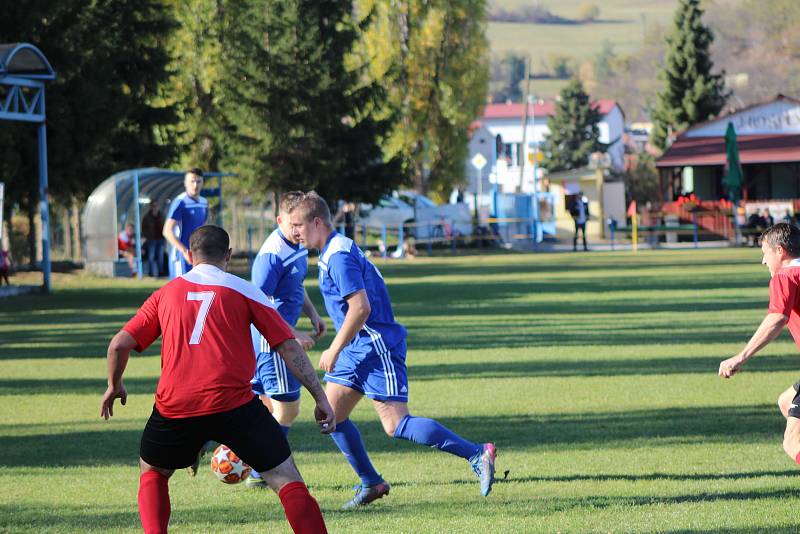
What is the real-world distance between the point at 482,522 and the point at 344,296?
147cm

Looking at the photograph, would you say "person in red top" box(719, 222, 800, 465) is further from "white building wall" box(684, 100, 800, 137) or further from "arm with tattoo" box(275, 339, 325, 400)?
"white building wall" box(684, 100, 800, 137)

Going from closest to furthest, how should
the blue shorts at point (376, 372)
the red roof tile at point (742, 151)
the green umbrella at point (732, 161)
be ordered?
the blue shorts at point (376, 372), the green umbrella at point (732, 161), the red roof tile at point (742, 151)

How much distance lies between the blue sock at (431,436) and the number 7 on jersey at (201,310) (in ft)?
7.10

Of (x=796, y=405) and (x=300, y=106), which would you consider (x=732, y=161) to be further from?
(x=796, y=405)

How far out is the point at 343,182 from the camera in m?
42.6

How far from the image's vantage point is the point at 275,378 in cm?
786

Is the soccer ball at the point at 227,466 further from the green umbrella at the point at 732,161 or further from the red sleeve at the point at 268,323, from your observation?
the green umbrella at the point at 732,161

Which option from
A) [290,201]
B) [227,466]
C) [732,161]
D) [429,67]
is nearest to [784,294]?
[290,201]

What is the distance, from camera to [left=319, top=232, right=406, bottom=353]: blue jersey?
7.11 metres

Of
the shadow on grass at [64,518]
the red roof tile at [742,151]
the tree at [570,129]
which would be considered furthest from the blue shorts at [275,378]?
the tree at [570,129]

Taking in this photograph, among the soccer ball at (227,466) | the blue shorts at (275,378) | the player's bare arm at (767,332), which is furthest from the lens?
the blue shorts at (275,378)

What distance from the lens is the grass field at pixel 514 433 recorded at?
7.11 m

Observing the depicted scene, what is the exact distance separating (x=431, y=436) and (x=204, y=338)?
2.24 m

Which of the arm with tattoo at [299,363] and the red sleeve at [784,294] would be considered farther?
the red sleeve at [784,294]
